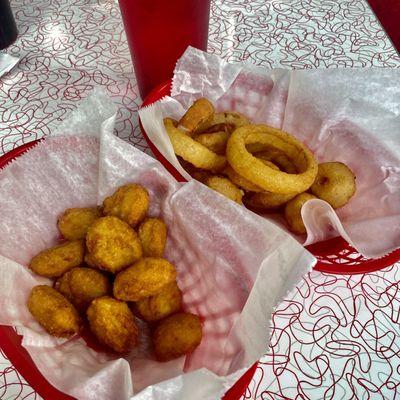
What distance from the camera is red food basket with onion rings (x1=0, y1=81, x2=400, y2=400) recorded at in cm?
60

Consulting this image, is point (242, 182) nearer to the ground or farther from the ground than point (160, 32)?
nearer to the ground

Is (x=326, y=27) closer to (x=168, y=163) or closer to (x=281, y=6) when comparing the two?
(x=281, y=6)

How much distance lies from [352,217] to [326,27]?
853 millimetres

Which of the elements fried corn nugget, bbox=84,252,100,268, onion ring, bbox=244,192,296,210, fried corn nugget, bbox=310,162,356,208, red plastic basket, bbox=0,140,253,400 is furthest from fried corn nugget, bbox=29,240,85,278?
fried corn nugget, bbox=310,162,356,208

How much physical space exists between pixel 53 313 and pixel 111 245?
14 cm

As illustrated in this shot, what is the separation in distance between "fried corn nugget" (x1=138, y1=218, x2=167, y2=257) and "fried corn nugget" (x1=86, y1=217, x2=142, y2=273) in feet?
0.06

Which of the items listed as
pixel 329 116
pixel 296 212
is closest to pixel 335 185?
pixel 296 212

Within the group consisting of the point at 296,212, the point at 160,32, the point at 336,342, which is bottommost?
the point at 336,342

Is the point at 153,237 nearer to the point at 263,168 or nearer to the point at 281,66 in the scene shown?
the point at 263,168

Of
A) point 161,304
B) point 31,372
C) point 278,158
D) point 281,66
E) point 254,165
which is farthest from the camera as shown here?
point 281,66

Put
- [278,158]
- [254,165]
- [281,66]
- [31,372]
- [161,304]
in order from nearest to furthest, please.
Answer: [31,372]
[161,304]
[254,165]
[278,158]
[281,66]

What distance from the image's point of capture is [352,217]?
2.94ft

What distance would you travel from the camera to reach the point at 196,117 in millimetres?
922

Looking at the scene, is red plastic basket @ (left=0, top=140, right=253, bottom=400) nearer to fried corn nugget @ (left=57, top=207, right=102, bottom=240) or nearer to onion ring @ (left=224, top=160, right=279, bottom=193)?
fried corn nugget @ (left=57, top=207, right=102, bottom=240)
